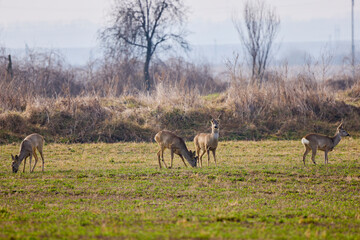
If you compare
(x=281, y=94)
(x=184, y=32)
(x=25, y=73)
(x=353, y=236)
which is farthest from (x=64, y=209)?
(x=184, y=32)

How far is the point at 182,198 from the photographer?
10914 millimetres

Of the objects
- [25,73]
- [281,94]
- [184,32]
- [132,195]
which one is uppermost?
[184,32]

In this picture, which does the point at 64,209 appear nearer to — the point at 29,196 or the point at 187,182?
the point at 29,196

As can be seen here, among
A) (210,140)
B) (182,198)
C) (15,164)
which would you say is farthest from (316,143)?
(15,164)

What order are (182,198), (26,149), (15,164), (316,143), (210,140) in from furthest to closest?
(316,143), (210,140), (26,149), (15,164), (182,198)

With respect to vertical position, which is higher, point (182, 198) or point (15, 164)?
point (15, 164)

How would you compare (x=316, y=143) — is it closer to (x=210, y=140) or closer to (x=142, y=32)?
(x=210, y=140)

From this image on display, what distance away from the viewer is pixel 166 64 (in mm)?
42594

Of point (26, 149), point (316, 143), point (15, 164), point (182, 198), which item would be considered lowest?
point (182, 198)

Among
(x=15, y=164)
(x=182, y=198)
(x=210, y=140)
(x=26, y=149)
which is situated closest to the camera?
(x=182, y=198)

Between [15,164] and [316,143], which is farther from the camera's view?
[316,143]

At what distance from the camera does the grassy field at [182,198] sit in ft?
25.2

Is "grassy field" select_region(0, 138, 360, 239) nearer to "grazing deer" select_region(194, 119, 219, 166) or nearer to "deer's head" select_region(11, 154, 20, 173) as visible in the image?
"deer's head" select_region(11, 154, 20, 173)

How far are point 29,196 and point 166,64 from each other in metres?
32.4
